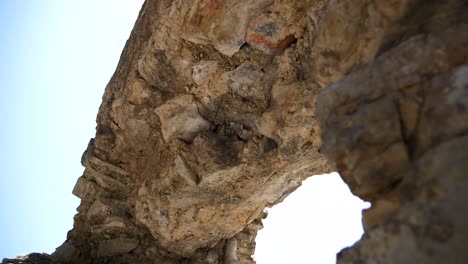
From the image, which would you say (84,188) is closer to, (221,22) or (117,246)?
(117,246)

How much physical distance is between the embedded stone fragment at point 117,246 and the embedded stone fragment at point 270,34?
3792 mm

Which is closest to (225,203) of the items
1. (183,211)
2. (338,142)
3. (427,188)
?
(183,211)

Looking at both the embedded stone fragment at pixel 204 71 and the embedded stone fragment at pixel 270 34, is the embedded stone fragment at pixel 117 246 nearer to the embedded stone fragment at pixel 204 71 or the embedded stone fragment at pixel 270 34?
the embedded stone fragment at pixel 204 71

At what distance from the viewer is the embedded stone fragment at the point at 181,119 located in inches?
194

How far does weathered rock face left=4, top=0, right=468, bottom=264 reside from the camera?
1.68 m

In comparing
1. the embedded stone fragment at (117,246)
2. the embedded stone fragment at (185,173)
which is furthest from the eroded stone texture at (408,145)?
the embedded stone fragment at (117,246)

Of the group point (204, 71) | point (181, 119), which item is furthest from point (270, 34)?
point (181, 119)

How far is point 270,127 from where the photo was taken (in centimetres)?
436

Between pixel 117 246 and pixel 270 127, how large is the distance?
11.2 feet

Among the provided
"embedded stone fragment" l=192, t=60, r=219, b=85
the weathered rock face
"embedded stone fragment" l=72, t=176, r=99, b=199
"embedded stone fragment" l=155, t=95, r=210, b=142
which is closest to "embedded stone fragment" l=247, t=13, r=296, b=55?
the weathered rock face

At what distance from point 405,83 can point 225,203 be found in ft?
12.1

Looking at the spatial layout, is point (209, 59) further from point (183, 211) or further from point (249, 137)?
point (183, 211)

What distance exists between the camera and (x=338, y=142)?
6.43 ft

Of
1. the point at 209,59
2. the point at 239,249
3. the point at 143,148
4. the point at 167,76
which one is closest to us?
the point at 209,59
